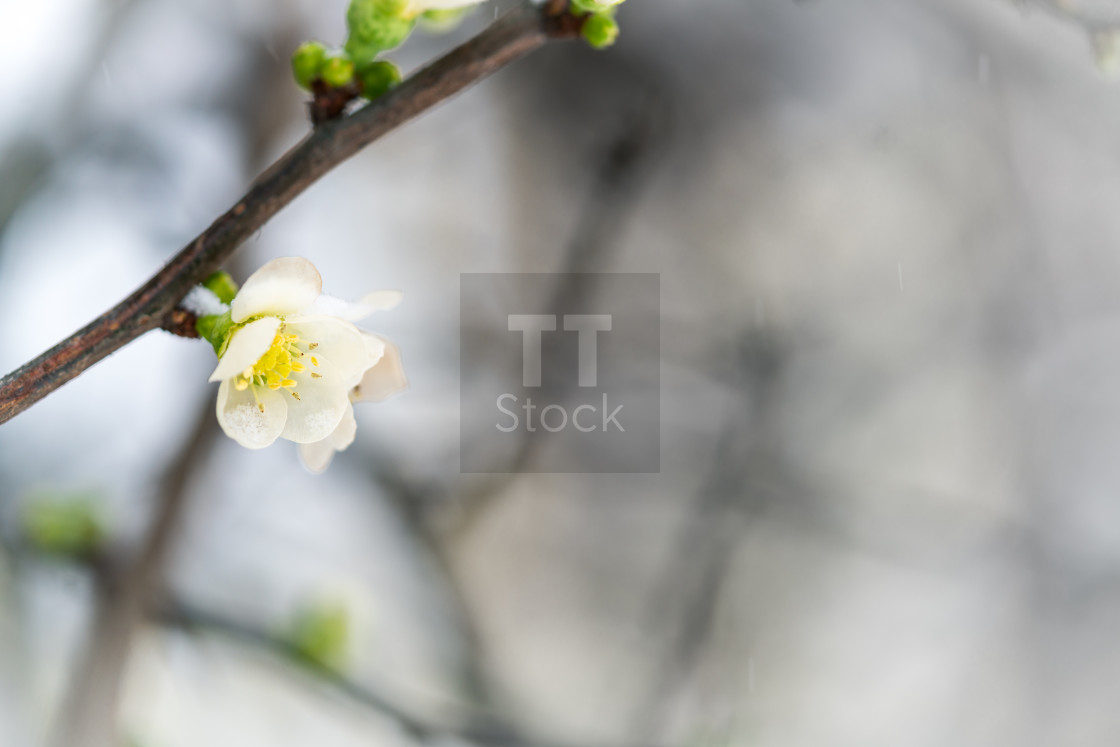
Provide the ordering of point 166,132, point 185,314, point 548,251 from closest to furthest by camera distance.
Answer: point 185,314 < point 166,132 < point 548,251

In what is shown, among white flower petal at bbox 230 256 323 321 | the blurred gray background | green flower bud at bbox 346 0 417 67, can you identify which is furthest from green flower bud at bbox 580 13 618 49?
the blurred gray background

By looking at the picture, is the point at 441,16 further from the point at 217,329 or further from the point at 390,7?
the point at 217,329

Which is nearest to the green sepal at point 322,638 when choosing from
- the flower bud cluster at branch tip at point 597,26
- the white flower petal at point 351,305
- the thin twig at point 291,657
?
the thin twig at point 291,657

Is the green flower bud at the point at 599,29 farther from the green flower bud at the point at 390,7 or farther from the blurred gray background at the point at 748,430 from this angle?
the blurred gray background at the point at 748,430

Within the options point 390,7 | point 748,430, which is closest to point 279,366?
point 390,7

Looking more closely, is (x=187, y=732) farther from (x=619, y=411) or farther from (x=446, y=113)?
(x=446, y=113)

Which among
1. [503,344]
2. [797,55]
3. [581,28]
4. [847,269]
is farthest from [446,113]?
[581,28]
